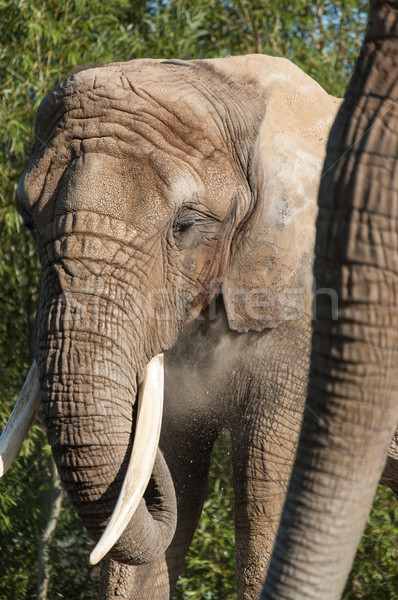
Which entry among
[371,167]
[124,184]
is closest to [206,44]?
[124,184]

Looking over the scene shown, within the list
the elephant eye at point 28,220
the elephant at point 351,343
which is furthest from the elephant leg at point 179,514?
the elephant at point 351,343

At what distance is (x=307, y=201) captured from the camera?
8.40 ft

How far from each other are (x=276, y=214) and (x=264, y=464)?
76 centimetres

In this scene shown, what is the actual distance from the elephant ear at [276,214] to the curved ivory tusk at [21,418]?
0.59 m

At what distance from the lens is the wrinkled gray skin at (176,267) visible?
7.10ft

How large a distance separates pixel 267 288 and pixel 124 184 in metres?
0.57

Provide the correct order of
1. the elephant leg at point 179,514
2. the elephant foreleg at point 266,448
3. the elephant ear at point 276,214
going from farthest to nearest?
the elephant leg at point 179,514 < the elephant foreleg at point 266,448 < the elephant ear at point 276,214

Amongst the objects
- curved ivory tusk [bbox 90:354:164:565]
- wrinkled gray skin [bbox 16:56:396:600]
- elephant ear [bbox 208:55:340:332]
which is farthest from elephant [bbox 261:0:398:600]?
elephant ear [bbox 208:55:340:332]

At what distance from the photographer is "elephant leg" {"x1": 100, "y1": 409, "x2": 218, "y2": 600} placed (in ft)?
9.76

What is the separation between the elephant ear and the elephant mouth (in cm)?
35

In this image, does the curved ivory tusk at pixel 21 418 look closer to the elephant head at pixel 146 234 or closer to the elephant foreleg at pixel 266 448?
the elephant head at pixel 146 234

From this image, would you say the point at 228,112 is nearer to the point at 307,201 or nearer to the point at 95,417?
the point at 307,201

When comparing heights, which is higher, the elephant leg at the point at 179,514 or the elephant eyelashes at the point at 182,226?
the elephant eyelashes at the point at 182,226

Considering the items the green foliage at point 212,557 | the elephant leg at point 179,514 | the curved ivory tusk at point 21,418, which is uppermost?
the curved ivory tusk at point 21,418
